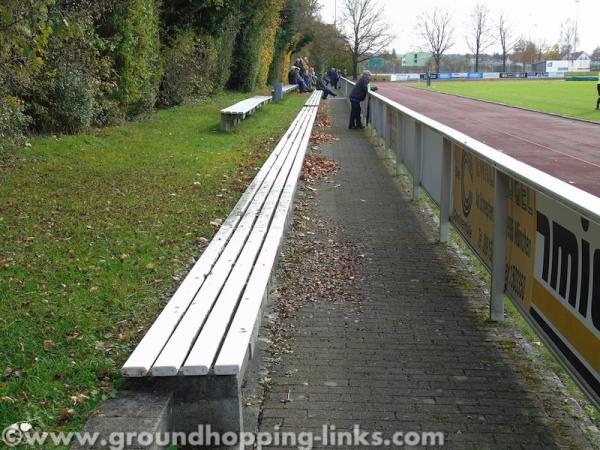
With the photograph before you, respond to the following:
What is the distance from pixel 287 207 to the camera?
26.2 feet

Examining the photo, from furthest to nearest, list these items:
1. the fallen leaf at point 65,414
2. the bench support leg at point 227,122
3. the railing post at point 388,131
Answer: the bench support leg at point 227,122, the railing post at point 388,131, the fallen leaf at point 65,414

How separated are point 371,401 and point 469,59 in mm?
130313

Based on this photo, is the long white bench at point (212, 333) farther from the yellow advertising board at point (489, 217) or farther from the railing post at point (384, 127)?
the railing post at point (384, 127)

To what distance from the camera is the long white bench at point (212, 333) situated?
357 centimetres

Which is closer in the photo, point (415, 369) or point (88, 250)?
point (415, 369)

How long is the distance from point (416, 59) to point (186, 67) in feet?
356

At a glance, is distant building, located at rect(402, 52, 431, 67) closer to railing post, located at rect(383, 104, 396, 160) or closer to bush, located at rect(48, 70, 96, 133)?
railing post, located at rect(383, 104, 396, 160)

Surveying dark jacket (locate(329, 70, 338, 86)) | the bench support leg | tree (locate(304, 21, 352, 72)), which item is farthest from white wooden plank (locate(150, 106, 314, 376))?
tree (locate(304, 21, 352, 72))

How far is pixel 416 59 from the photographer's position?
126 m

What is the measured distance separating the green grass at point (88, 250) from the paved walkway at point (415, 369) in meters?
1.02

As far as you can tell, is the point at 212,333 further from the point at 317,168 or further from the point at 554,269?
the point at 317,168

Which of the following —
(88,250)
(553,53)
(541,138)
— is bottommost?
(541,138)

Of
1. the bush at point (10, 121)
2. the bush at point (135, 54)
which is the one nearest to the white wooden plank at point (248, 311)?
the bush at point (10, 121)

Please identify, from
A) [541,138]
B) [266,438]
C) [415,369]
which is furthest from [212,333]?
[541,138]
